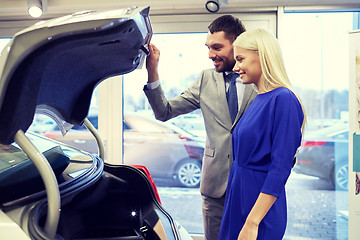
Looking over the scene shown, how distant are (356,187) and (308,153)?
1261mm

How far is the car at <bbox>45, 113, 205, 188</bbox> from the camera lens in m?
3.56

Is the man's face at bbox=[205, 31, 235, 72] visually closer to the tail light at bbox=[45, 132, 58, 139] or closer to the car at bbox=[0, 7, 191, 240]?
the car at bbox=[0, 7, 191, 240]

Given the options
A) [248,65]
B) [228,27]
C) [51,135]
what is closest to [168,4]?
[228,27]

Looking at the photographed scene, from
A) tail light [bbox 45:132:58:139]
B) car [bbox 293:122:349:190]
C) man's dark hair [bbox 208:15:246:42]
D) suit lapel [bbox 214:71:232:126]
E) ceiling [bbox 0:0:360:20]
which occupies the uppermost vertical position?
ceiling [bbox 0:0:360:20]

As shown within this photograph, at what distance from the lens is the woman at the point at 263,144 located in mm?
1382

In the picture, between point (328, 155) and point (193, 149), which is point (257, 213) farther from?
point (328, 155)

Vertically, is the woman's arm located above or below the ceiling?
below

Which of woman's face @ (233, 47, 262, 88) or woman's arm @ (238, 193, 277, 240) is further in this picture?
woman's face @ (233, 47, 262, 88)

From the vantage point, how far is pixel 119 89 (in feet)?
11.3

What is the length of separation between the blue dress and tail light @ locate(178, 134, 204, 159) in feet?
6.37

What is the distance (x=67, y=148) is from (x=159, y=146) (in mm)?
2211

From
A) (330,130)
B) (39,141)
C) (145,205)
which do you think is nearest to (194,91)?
(145,205)

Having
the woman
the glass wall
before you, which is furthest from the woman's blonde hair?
the glass wall

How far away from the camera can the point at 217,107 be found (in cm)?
195
